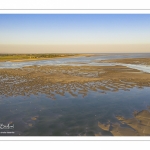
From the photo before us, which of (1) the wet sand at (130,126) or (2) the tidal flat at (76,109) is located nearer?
(1) the wet sand at (130,126)

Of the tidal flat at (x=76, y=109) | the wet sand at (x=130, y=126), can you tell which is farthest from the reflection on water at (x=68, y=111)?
the wet sand at (x=130, y=126)

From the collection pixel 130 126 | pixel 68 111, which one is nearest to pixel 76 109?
pixel 68 111

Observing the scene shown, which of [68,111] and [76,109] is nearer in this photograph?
[68,111]

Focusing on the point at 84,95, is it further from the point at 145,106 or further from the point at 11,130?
the point at 11,130

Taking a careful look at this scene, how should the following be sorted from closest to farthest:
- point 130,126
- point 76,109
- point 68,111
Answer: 1. point 130,126
2. point 68,111
3. point 76,109

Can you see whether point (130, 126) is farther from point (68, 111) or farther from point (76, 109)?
point (68, 111)

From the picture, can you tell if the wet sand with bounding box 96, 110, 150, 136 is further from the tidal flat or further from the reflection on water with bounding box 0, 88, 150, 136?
the reflection on water with bounding box 0, 88, 150, 136

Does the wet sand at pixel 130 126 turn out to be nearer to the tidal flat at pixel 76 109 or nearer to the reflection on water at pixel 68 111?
the tidal flat at pixel 76 109

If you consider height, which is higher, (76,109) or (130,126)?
(76,109)
